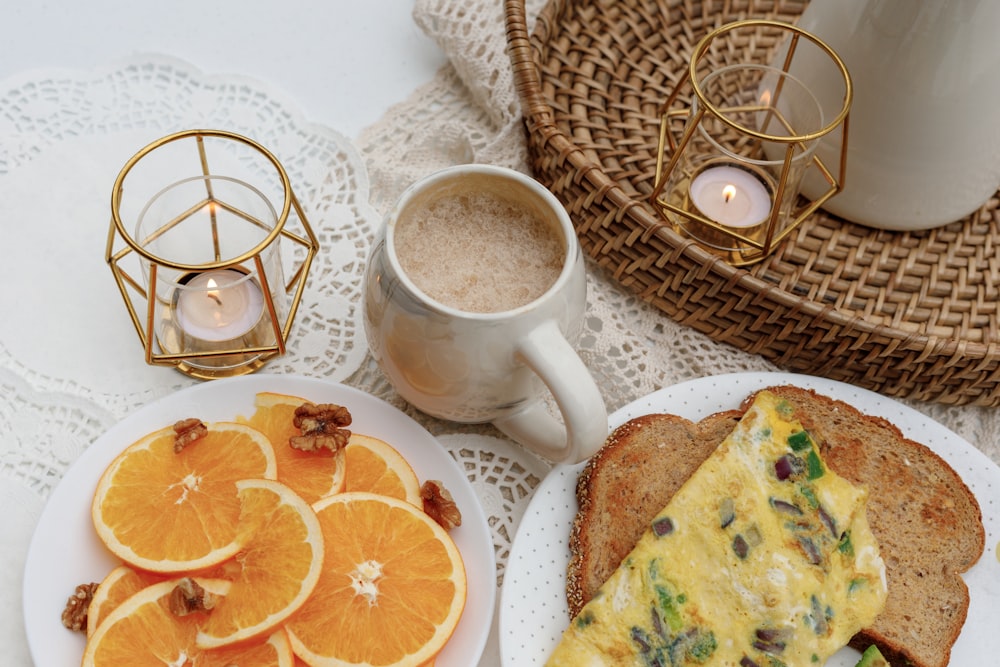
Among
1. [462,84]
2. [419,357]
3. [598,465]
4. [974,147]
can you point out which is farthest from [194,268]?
[974,147]

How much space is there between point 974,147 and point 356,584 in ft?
2.97

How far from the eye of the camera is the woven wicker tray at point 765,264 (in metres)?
1.23

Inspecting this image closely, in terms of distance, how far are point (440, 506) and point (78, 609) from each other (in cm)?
38

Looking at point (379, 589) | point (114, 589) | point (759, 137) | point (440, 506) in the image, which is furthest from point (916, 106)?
point (114, 589)

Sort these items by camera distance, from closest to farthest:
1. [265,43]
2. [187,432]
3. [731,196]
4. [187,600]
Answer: [187,600], [187,432], [731,196], [265,43]

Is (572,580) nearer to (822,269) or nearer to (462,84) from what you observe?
(822,269)

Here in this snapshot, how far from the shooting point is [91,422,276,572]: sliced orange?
102cm

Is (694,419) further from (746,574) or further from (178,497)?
(178,497)

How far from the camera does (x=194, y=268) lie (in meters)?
1.02

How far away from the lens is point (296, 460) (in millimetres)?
1114

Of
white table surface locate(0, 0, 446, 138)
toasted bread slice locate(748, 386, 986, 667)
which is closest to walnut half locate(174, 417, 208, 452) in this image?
white table surface locate(0, 0, 446, 138)

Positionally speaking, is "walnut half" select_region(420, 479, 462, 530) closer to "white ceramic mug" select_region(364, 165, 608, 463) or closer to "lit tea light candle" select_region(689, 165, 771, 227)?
"white ceramic mug" select_region(364, 165, 608, 463)

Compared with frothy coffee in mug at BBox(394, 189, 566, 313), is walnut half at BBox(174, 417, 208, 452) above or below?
below

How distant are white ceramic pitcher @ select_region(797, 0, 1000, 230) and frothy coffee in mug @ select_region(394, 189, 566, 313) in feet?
1.45
